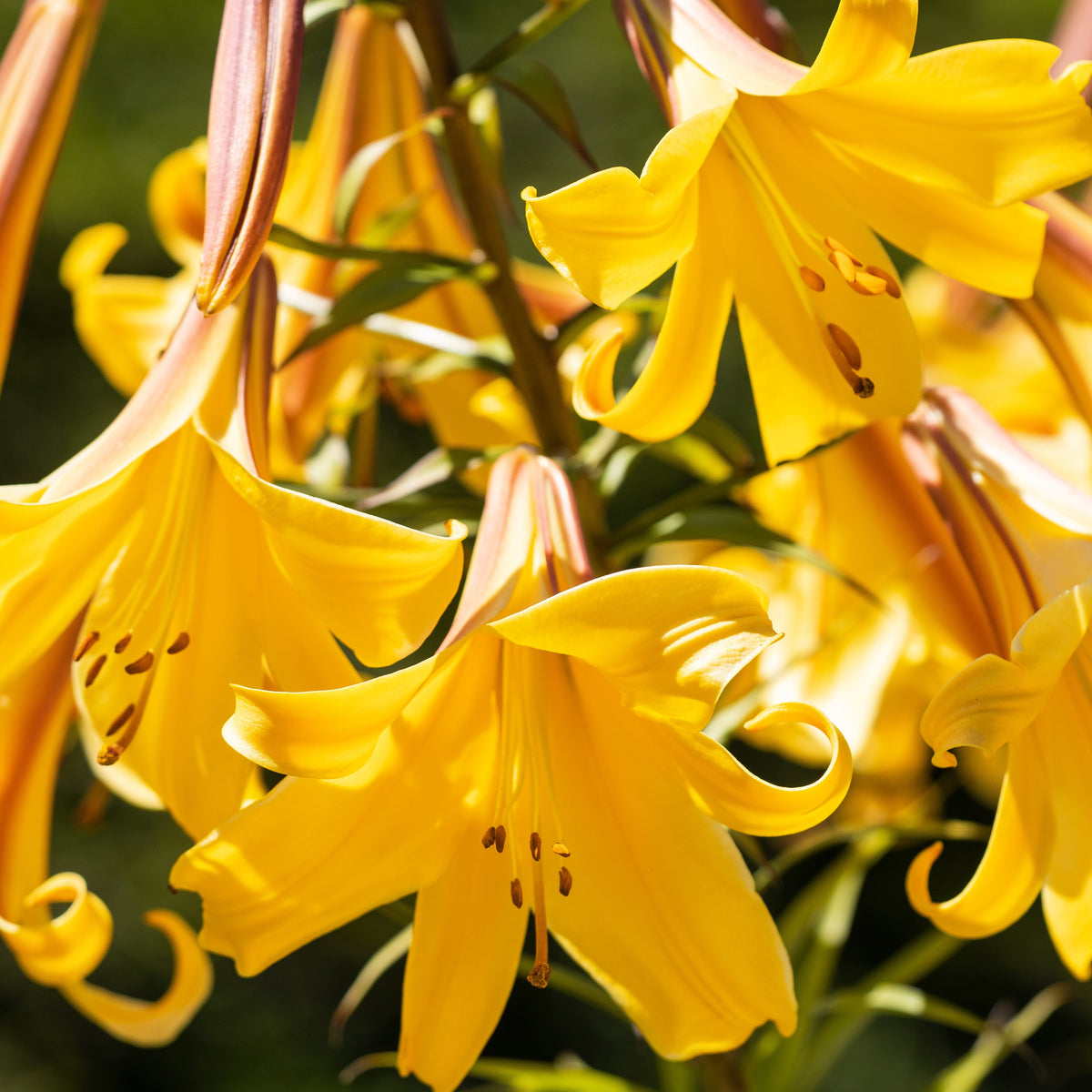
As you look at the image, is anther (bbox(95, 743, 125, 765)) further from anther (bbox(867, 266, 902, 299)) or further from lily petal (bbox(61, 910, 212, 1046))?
anther (bbox(867, 266, 902, 299))

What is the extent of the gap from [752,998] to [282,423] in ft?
1.74

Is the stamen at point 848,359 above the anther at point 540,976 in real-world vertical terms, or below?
above

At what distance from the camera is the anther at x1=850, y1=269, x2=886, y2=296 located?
0.64 m

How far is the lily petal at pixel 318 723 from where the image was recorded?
508 mm

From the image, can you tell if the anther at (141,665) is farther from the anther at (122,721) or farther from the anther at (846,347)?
the anther at (846,347)

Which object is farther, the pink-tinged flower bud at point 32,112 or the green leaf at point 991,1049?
the green leaf at point 991,1049

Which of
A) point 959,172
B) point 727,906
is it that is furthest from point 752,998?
point 959,172

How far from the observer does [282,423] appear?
0.90 m

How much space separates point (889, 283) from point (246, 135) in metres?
0.34

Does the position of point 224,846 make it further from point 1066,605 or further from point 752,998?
point 1066,605

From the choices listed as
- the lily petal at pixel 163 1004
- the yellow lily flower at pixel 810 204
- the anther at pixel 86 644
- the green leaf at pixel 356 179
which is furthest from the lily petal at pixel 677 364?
the lily petal at pixel 163 1004

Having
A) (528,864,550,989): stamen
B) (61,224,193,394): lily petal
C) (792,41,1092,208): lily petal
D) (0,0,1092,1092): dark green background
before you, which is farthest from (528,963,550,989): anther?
(0,0,1092,1092): dark green background

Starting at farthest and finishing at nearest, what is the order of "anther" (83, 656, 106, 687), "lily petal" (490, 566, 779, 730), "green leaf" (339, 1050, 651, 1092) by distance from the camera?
"green leaf" (339, 1050, 651, 1092) → "anther" (83, 656, 106, 687) → "lily petal" (490, 566, 779, 730)

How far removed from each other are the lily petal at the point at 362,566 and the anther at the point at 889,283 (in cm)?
29
